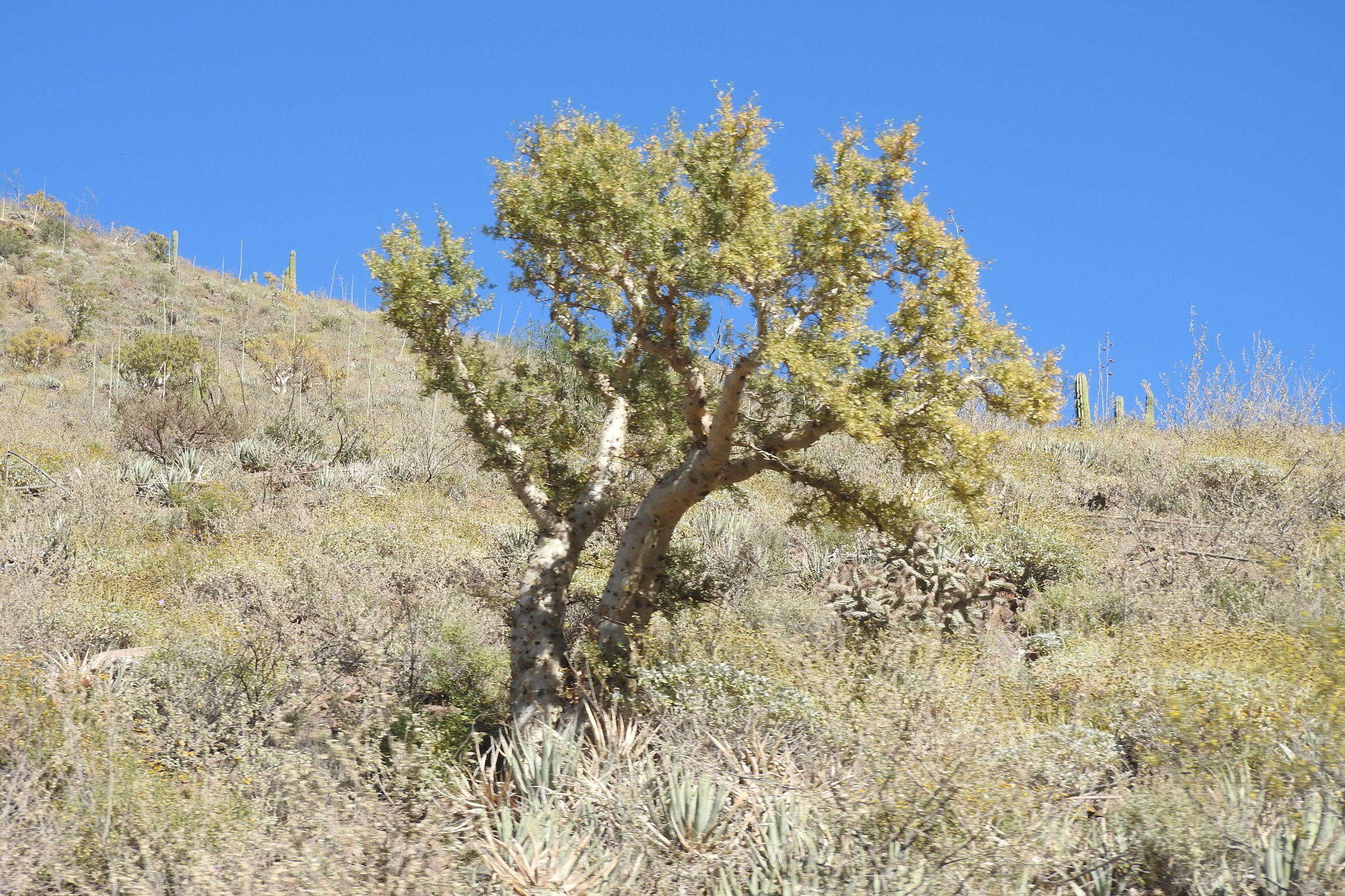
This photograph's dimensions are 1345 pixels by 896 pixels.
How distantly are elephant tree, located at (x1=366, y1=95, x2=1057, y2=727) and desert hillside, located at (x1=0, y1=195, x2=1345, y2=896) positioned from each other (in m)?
0.74

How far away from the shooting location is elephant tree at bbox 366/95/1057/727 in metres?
7.54

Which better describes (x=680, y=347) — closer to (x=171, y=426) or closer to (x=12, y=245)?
(x=171, y=426)

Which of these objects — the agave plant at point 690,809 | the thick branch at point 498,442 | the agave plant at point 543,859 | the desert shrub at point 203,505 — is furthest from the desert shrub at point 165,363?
the agave plant at point 690,809

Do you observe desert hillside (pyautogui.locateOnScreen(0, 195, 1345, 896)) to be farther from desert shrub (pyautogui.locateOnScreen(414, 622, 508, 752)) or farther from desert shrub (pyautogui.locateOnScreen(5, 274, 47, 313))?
desert shrub (pyautogui.locateOnScreen(5, 274, 47, 313))

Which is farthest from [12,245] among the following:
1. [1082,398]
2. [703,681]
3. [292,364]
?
[703,681]

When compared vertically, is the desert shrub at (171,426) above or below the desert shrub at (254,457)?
above

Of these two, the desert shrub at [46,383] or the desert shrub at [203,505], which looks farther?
the desert shrub at [46,383]

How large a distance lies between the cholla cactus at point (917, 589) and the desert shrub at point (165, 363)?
20.1 meters

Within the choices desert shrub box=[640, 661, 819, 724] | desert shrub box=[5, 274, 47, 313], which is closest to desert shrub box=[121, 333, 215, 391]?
desert shrub box=[5, 274, 47, 313]

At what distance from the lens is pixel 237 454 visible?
1936cm

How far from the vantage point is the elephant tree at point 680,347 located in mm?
7539

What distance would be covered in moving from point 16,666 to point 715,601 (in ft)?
19.8

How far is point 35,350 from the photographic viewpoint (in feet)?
104

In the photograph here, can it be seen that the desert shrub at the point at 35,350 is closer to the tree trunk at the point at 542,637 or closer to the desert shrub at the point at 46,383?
the desert shrub at the point at 46,383
